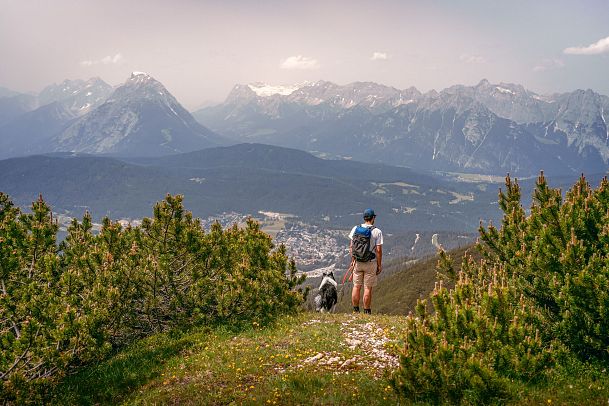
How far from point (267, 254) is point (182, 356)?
582 cm

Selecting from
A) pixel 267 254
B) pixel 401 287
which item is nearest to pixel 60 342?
pixel 267 254

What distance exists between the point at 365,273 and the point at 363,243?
1.59 metres

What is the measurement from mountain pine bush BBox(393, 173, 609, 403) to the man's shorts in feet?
21.8

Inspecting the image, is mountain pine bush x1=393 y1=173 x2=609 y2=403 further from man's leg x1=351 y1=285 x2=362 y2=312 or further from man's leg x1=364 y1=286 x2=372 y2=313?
man's leg x1=351 y1=285 x2=362 y2=312

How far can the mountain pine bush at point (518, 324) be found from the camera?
9.05m

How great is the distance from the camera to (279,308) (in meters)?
19.5

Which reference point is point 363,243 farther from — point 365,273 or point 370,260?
point 365,273

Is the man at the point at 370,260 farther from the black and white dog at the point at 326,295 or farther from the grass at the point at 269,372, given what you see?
the black and white dog at the point at 326,295

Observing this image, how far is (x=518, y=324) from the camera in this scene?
930cm

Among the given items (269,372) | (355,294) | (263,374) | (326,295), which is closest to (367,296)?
(355,294)

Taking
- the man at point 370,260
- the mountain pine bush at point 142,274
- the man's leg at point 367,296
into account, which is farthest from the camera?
the man's leg at point 367,296

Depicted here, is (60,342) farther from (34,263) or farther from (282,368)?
(282,368)

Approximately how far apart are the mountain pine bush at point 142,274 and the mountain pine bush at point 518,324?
982 centimetres

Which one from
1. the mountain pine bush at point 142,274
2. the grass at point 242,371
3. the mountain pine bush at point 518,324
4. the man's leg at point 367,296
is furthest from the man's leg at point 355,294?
the mountain pine bush at point 518,324
